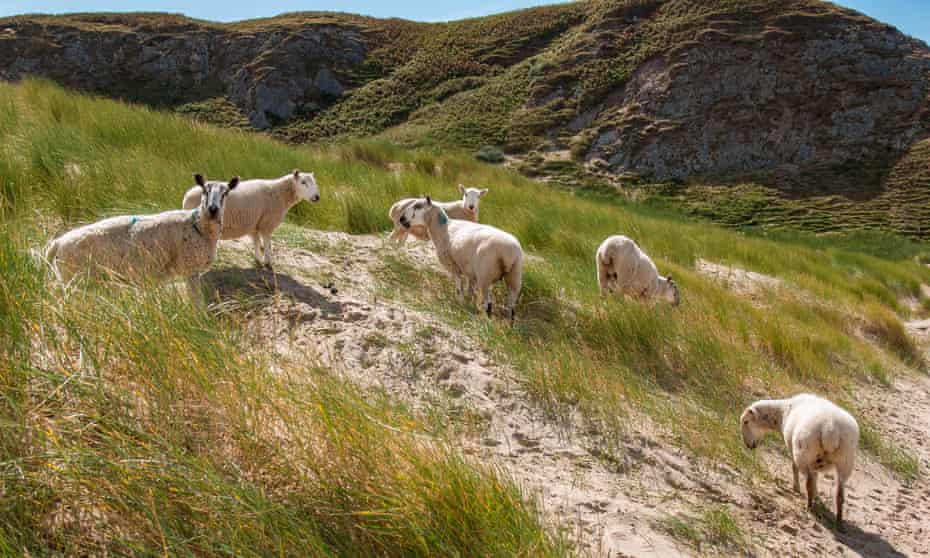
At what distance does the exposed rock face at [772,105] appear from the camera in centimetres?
3734

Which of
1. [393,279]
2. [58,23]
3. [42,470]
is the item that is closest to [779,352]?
[393,279]

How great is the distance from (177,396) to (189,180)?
7.02 m

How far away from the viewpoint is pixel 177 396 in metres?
2.66

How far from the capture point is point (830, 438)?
4664 mm

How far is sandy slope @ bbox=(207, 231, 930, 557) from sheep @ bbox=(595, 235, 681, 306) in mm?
3448

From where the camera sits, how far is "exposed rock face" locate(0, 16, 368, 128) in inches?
1791

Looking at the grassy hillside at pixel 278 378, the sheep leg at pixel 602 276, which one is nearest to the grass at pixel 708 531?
the grassy hillside at pixel 278 378

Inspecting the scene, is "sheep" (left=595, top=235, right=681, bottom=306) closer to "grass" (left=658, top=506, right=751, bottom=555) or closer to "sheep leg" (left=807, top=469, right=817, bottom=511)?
"sheep leg" (left=807, top=469, right=817, bottom=511)

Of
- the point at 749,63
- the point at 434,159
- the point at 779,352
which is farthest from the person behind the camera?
the point at 749,63

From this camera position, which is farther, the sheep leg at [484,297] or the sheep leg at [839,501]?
the sheep leg at [484,297]

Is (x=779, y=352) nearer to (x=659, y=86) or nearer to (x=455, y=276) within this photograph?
(x=455, y=276)

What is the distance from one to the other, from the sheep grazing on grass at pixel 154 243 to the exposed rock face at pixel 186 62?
136 ft

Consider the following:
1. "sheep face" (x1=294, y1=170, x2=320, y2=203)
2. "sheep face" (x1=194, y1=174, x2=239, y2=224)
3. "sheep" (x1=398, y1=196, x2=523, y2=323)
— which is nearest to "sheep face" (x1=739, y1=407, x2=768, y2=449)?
"sheep" (x1=398, y1=196, x2=523, y2=323)

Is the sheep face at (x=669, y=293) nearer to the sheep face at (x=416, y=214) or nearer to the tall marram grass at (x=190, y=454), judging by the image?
the sheep face at (x=416, y=214)
